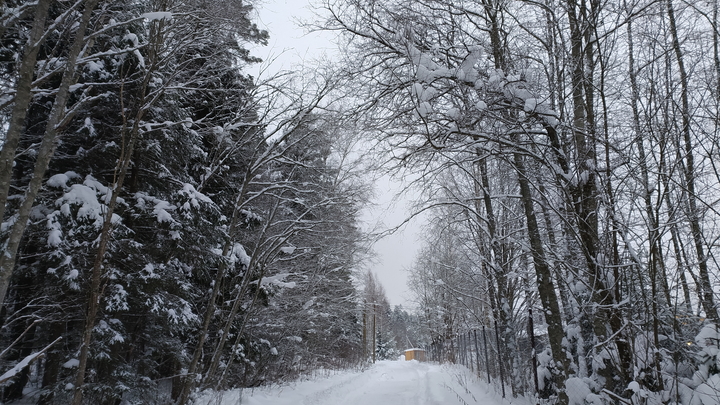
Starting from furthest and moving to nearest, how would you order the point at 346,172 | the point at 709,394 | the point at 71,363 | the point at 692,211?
the point at 346,172
the point at 71,363
the point at 692,211
the point at 709,394

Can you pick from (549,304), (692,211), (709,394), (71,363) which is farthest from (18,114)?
(549,304)

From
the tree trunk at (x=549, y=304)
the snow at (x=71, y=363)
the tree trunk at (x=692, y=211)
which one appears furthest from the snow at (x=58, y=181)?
the tree trunk at (x=692, y=211)

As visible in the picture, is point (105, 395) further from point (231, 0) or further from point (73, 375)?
point (231, 0)

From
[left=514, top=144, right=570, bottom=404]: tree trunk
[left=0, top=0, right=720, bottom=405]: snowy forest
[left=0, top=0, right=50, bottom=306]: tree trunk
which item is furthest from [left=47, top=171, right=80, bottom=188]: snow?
[left=514, top=144, right=570, bottom=404]: tree trunk

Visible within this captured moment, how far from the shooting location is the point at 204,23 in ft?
16.8

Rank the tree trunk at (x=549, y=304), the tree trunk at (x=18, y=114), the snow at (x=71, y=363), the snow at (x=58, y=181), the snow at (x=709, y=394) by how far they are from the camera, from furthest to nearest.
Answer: the snow at (x=58, y=181)
the tree trunk at (x=549, y=304)
the snow at (x=71, y=363)
the tree trunk at (x=18, y=114)
the snow at (x=709, y=394)

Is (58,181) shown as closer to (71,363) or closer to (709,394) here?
(71,363)

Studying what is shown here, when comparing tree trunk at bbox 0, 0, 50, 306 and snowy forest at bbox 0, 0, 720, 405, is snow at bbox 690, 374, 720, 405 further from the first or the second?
tree trunk at bbox 0, 0, 50, 306

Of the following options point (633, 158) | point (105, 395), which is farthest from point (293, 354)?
point (633, 158)

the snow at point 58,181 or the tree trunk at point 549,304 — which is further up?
the snow at point 58,181

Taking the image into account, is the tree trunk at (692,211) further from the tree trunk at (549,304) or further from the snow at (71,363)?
the snow at (71,363)

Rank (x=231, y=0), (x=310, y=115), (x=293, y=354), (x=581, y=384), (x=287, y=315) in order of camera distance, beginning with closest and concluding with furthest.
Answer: (x=581, y=384) < (x=231, y=0) < (x=310, y=115) < (x=287, y=315) < (x=293, y=354)

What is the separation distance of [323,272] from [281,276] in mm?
4774

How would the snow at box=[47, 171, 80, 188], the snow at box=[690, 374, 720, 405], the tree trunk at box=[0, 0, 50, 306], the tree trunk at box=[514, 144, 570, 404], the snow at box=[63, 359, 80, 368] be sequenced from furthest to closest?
the snow at box=[47, 171, 80, 188] → the tree trunk at box=[514, 144, 570, 404] → the snow at box=[63, 359, 80, 368] → the tree trunk at box=[0, 0, 50, 306] → the snow at box=[690, 374, 720, 405]
